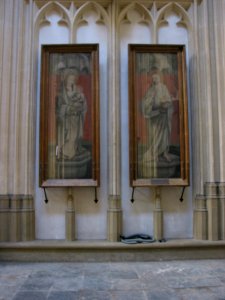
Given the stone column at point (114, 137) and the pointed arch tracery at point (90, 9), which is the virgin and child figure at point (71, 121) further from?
the pointed arch tracery at point (90, 9)

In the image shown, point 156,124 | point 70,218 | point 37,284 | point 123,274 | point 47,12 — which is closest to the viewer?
point 37,284

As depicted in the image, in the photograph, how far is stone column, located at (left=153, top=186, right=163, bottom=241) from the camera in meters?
4.29

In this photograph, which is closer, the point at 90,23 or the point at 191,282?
the point at 191,282

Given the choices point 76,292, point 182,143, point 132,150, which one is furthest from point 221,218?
point 76,292

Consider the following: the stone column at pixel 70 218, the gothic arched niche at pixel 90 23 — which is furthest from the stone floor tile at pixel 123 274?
the gothic arched niche at pixel 90 23

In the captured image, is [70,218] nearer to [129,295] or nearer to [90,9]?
[129,295]

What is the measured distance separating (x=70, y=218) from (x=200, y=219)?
1672 millimetres

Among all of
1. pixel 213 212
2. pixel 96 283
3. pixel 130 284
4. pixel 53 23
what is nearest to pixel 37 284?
pixel 96 283

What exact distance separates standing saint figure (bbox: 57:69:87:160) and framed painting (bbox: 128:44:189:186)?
65 centimetres

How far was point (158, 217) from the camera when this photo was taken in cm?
431

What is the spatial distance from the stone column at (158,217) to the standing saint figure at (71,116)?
3.78 feet

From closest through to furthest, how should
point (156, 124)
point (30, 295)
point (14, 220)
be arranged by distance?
1. point (30, 295)
2. point (14, 220)
3. point (156, 124)

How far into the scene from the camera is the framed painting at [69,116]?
4.27 meters

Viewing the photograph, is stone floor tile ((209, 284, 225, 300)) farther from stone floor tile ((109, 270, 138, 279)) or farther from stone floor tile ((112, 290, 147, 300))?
stone floor tile ((109, 270, 138, 279))
